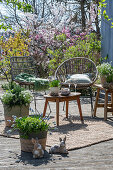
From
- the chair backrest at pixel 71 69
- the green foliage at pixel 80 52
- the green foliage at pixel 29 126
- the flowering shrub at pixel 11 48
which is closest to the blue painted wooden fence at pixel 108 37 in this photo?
the green foliage at pixel 80 52

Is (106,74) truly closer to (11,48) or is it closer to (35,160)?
(35,160)

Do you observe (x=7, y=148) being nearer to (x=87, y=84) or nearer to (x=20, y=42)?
(x=87, y=84)

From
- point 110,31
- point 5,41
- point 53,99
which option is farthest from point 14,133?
point 5,41

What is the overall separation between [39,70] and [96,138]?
5.40 meters

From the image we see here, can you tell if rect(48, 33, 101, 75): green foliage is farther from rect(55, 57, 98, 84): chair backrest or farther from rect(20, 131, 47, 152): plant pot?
rect(20, 131, 47, 152): plant pot

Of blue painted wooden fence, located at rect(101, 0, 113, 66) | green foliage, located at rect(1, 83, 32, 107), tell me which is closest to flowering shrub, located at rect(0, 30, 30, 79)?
blue painted wooden fence, located at rect(101, 0, 113, 66)

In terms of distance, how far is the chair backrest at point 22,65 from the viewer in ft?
17.4

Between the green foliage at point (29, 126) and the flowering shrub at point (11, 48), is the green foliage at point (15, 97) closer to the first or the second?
the green foliage at point (29, 126)

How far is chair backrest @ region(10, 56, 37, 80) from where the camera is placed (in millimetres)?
5316

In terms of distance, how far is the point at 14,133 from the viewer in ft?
11.6

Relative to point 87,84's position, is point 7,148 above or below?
below

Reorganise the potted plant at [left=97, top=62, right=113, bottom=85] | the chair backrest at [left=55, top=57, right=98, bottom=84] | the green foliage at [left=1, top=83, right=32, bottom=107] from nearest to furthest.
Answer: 1. the green foliage at [left=1, top=83, right=32, bottom=107]
2. the potted plant at [left=97, top=62, right=113, bottom=85]
3. the chair backrest at [left=55, top=57, right=98, bottom=84]

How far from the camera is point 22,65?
17.8 ft

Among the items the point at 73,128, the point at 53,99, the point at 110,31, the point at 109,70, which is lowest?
the point at 73,128
